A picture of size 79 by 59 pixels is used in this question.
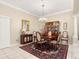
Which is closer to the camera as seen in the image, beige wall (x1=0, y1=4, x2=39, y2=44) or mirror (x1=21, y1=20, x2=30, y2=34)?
beige wall (x1=0, y1=4, x2=39, y2=44)

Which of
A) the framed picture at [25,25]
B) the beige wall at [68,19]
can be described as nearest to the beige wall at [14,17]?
the framed picture at [25,25]

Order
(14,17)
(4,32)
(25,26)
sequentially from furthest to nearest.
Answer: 1. (25,26)
2. (14,17)
3. (4,32)

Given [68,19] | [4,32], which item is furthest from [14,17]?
[68,19]

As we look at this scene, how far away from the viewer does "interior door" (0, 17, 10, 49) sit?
18.7ft

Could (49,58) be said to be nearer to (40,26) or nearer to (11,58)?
(11,58)

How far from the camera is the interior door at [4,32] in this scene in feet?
18.7

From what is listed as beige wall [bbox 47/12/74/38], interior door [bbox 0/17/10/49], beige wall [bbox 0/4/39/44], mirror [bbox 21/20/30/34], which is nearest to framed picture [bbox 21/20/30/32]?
mirror [bbox 21/20/30/34]

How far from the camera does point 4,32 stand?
5.90 metres

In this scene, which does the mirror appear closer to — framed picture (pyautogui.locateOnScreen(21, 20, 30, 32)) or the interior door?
framed picture (pyautogui.locateOnScreen(21, 20, 30, 32))

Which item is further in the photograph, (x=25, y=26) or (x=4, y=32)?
(x=25, y=26)

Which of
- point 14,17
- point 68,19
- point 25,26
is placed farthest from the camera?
point 25,26

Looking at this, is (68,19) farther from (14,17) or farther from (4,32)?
(4,32)

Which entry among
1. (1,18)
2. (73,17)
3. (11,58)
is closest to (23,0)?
(1,18)

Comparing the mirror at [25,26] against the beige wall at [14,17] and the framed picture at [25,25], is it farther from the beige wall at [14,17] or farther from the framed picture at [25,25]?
the beige wall at [14,17]
